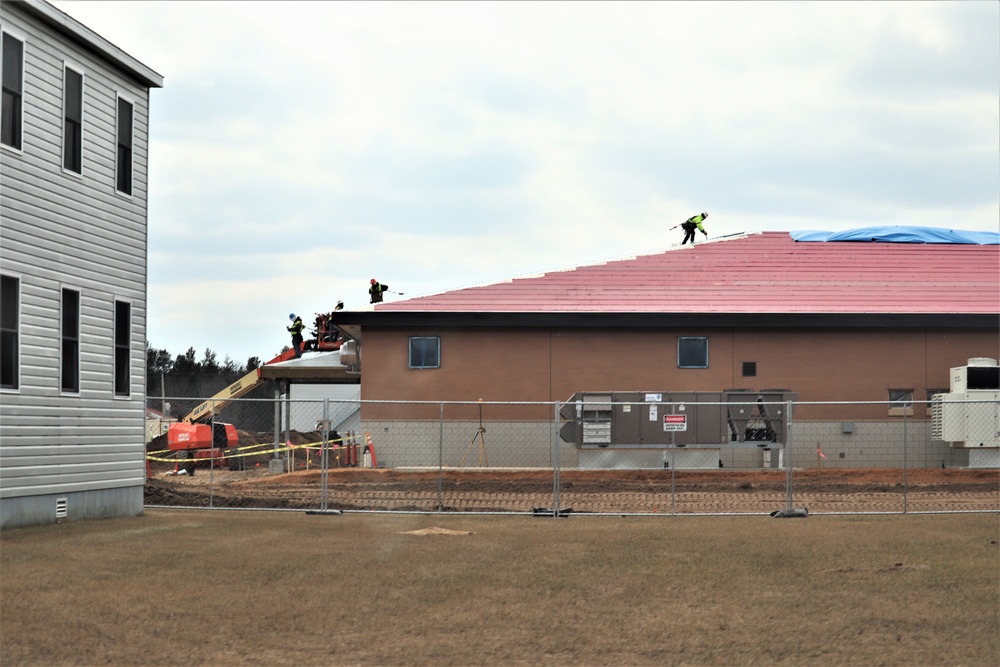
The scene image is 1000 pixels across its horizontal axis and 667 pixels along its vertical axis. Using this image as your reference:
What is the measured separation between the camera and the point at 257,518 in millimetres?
19719

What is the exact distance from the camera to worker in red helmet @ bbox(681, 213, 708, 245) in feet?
133

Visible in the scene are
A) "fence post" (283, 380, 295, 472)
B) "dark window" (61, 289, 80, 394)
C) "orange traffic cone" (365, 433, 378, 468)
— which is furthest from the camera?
"orange traffic cone" (365, 433, 378, 468)

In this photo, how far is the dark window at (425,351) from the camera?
114 feet

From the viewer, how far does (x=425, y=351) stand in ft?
115

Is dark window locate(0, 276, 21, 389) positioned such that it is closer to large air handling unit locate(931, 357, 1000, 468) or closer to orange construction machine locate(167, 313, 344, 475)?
orange construction machine locate(167, 313, 344, 475)

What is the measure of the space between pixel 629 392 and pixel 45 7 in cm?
1853

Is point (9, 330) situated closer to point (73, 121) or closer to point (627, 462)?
point (73, 121)

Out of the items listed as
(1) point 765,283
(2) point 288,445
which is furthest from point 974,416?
(2) point 288,445

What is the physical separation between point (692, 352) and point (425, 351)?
26.2ft

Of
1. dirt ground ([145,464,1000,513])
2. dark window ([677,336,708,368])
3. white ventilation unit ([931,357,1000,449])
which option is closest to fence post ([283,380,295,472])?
dirt ground ([145,464,1000,513])

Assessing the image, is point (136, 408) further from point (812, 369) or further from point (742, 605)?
point (812, 369)

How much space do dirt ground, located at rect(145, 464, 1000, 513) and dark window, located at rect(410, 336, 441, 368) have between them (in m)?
5.20

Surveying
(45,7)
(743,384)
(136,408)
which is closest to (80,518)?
(136,408)

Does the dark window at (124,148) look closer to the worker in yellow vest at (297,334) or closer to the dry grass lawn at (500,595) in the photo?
the dry grass lawn at (500,595)
